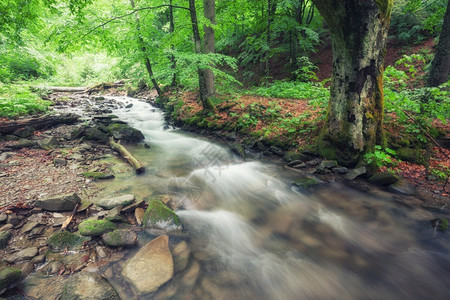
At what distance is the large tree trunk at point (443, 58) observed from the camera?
5820 mm

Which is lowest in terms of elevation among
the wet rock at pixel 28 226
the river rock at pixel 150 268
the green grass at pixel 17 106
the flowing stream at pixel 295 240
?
the flowing stream at pixel 295 240

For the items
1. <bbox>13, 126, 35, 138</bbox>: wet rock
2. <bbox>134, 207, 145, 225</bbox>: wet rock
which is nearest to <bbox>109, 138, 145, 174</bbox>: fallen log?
<bbox>134, 207, 145, 225</bbox>: wet rock

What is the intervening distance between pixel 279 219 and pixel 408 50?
48.3 feet

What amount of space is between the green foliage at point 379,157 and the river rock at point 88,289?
5442 millimetres

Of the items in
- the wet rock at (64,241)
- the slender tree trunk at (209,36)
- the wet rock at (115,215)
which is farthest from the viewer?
the slender tree trunk at (209,36)

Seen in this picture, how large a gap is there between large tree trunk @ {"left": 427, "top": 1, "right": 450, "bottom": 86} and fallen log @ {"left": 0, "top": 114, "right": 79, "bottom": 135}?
13764 millimetres

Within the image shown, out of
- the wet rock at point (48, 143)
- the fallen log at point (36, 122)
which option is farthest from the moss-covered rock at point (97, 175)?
the fallen log at point (36, 122)

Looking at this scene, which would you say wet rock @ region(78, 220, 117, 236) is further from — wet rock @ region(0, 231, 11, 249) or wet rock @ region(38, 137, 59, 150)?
wet rock @ region(38, 137, 59, 150)

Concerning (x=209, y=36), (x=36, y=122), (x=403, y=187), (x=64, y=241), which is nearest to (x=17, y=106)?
(x=36, y=122)

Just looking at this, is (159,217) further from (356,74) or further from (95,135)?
(95,135)

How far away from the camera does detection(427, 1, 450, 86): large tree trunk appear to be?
5820mm

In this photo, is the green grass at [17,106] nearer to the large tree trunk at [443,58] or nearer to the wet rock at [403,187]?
the wet rock at [403,187]

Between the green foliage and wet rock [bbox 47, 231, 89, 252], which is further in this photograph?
the green foliage

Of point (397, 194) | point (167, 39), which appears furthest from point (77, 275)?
point (167, 39)
